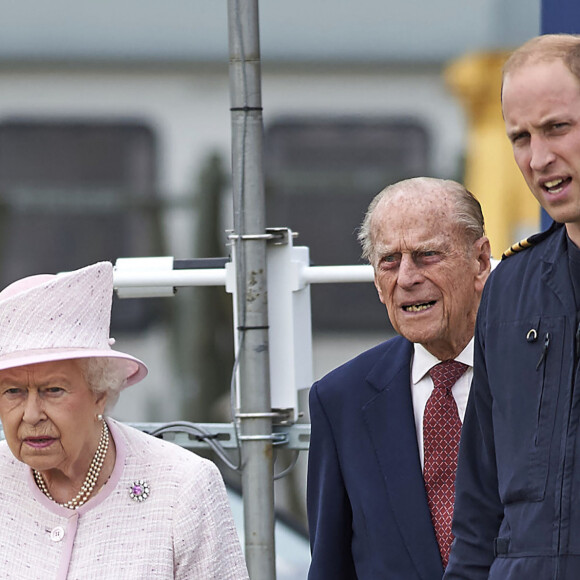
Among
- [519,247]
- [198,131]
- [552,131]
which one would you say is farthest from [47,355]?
[198,131]

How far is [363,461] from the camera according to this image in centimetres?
248

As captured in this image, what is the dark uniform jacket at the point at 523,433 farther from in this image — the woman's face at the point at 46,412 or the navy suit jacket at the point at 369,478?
the woman's face at the point at 46,412

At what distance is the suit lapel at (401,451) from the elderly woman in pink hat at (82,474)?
0.32m

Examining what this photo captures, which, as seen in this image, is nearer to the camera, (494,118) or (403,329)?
(403,329)

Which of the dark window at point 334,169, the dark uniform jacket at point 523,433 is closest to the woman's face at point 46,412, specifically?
the dark uniform jacket at point 523,433

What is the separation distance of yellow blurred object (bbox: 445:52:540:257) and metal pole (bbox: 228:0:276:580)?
5.10ft

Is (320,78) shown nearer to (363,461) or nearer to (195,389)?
(195,389)

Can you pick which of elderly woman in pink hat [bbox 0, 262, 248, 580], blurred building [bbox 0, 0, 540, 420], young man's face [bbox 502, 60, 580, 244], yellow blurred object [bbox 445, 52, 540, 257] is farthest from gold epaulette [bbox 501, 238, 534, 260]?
blurred building [bbox 0, 0, 540, 420]

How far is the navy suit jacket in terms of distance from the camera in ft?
7.75

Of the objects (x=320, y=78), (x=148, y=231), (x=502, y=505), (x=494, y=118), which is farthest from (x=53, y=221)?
(x=502, y=505)

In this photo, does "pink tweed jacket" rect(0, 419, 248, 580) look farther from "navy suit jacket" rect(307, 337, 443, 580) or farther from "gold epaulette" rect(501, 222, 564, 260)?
"gold epaulette" rect(501, 222, 564, 260)

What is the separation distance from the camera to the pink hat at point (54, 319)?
227 cm

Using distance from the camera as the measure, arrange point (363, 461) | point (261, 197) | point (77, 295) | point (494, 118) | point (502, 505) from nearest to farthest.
Answer: point (502, 505) < point (77, 295) < point (363, 461) < point (261, 197) < point (494, 118)

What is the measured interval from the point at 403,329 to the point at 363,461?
27 centimetres
